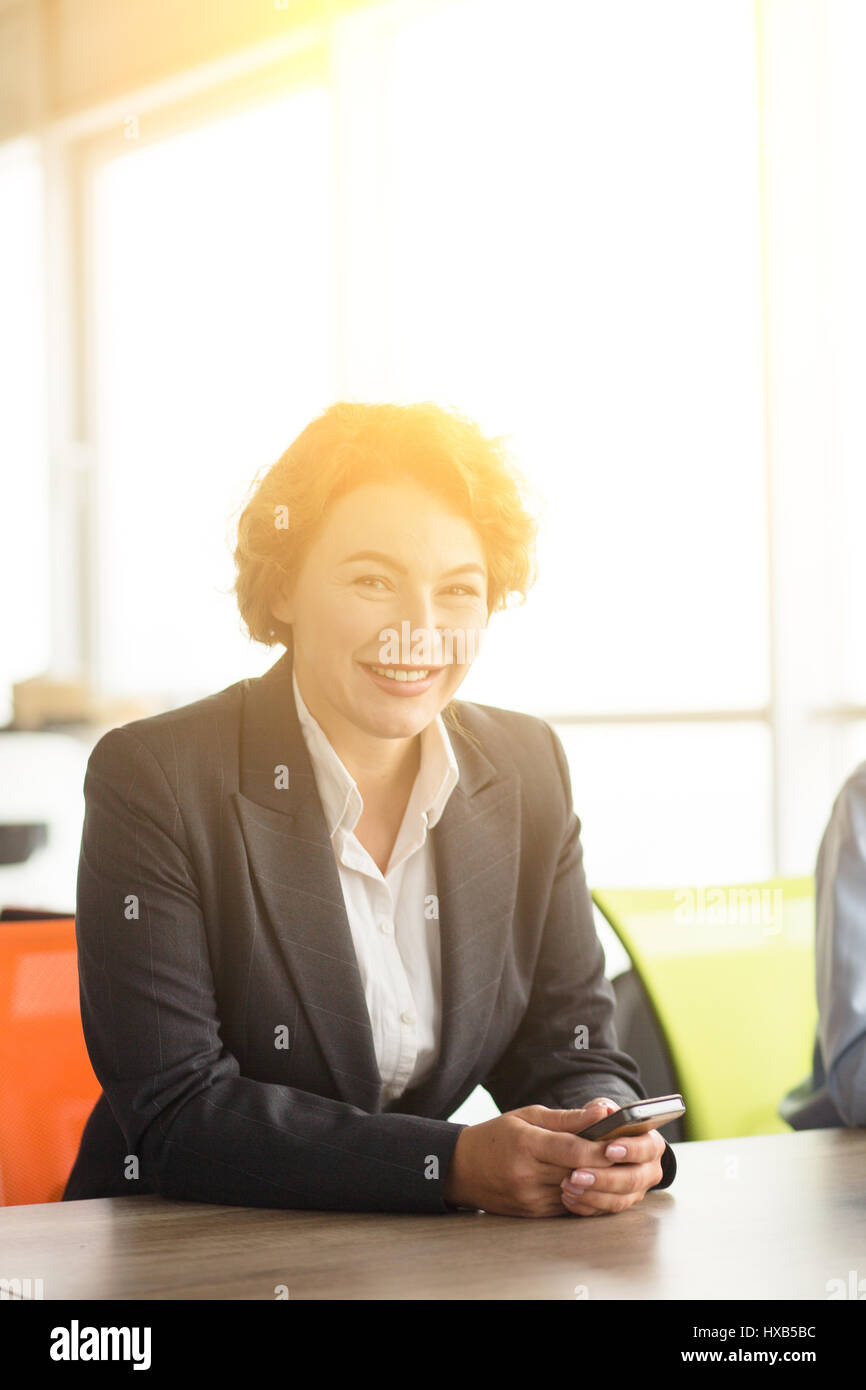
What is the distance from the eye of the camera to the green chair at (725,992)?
A: 2031mm

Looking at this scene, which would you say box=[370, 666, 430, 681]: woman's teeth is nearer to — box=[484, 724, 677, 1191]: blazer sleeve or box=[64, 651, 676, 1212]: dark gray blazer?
A: box=[64, 651, 676, 1212]: dark gray blazer

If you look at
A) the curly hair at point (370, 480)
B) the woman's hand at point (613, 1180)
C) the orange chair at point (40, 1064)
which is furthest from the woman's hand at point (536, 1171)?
the curly hair at point (370, 480)

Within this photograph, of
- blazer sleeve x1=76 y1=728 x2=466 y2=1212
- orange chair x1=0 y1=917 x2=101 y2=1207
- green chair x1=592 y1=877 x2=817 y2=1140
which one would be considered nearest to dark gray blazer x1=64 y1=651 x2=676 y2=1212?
blazer sleeve x1=76 y1=728 x2=466 y2=1212

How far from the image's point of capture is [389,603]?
1.57 meters

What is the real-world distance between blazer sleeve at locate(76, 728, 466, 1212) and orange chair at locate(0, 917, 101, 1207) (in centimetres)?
22

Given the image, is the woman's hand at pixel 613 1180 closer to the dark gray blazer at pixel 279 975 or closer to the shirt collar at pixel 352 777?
the dark gray blazer at pixel 279 975

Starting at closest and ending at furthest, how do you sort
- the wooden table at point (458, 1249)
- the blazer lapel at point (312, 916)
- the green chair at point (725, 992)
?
the wooden table at point (458, 1249) < the blazer lapel at point (312, 916) < the green chair at point (725, 992)

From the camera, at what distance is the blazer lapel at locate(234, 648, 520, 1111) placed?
1.49m

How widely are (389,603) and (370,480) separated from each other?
150 millimetres

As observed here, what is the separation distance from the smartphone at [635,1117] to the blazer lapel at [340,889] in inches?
11.7

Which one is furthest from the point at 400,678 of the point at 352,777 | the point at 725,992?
the point at 725,992

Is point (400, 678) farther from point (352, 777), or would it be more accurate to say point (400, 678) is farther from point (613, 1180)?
point (613, 1180)

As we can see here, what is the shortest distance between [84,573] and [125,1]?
2.16 m

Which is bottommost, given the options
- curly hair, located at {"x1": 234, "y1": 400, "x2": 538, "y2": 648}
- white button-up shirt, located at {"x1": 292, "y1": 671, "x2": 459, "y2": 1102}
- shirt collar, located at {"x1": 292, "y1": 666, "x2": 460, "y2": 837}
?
white button-up shirt, located at {"x1": 292, "y1": 671, "x2": 459, "y2": 1102}
